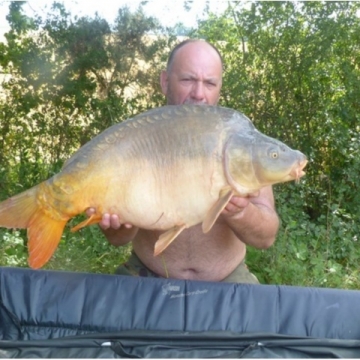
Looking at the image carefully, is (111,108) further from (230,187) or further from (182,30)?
(230,187)

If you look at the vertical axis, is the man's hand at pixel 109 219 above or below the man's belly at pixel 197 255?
above

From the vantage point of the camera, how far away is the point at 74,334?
5.61ft

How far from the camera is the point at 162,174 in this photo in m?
1.40

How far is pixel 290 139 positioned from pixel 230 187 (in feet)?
10.6

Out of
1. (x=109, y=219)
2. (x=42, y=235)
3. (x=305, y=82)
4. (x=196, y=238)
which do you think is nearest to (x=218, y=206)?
(x=109, y=219)

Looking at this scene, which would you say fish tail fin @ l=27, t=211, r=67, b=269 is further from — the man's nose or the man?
the man's nose

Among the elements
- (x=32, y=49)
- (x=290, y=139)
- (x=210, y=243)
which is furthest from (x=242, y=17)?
(x=210, y=243)

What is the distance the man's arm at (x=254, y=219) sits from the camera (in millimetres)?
1562

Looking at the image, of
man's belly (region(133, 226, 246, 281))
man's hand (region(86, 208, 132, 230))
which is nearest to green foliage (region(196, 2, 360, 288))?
man's belly (region(133, 226, 246, 281))

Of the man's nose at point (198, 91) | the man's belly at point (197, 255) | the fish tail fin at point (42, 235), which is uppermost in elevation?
the man's nose at point (198, 91)

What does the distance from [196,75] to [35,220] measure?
70 centimetres

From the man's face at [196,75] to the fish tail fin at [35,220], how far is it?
62cm

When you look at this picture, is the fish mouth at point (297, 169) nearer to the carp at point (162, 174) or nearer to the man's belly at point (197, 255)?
the carp at point (162, 174)

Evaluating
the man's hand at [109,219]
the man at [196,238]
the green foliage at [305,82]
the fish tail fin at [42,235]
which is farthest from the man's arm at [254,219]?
the green foliage at [305,82]
